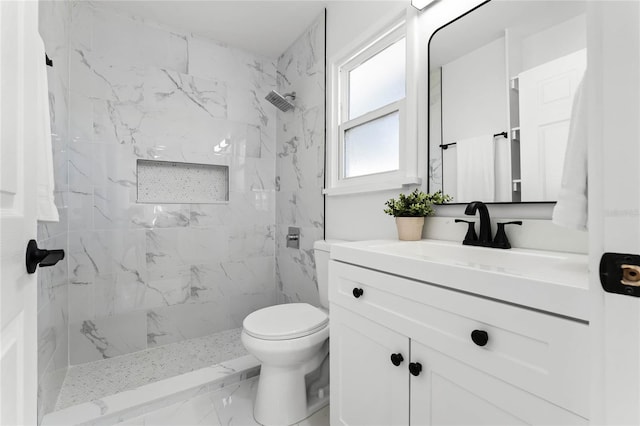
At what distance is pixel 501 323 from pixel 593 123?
0.44 metres

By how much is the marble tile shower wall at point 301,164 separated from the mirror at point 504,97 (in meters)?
0.95

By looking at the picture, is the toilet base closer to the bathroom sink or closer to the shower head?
the bathroom sink

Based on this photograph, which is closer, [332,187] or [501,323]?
[501,323]

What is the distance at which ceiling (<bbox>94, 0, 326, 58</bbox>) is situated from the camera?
6.55ft

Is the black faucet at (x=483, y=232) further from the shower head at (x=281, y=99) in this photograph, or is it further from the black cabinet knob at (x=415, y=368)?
the shower head at (x=281, y=99)

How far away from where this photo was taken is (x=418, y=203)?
51.9 inches

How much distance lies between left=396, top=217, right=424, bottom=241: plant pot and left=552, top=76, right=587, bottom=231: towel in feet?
2.19

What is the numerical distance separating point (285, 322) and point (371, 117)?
49.6 inches

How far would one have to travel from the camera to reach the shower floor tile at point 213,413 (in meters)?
1.46

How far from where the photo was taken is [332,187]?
77.4 inches

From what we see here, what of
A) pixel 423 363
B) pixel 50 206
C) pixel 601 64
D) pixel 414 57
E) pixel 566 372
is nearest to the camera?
pixel 601 64

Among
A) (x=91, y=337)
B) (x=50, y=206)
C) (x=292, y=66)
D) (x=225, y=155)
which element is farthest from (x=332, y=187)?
(x=91, y=337)

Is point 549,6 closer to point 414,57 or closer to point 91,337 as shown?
point 414,57

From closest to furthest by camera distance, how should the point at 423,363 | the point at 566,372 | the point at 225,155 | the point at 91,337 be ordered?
1. the point at 566,372
2. the point at 423,363
3. the point at 91,337
4. the point at 225,155
